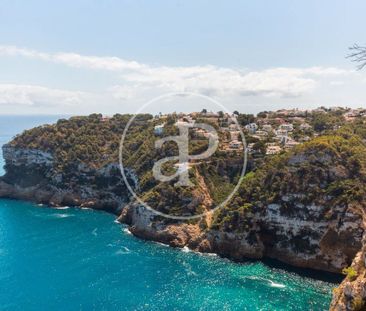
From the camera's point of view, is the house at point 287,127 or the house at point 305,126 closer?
the house at point 305,126

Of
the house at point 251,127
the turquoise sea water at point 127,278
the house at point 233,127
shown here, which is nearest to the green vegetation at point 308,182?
the turquoise sea water at point 127,278

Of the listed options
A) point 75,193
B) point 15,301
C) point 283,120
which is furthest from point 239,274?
point 283,120

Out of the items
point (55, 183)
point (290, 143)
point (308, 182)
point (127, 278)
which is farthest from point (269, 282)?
point (55, 183)

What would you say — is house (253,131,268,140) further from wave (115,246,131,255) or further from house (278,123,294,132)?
wave (115,246,131,255)

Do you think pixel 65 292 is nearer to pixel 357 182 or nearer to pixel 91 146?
pixel 357 182

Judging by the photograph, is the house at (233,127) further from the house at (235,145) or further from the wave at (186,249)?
the wave at (186,249)

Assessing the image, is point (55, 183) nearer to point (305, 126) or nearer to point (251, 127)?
point (251, 127)

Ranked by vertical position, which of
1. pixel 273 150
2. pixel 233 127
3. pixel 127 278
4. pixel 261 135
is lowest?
pixel 127 278

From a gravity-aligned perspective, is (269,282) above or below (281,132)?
below

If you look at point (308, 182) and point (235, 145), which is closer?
point (308, 182)
